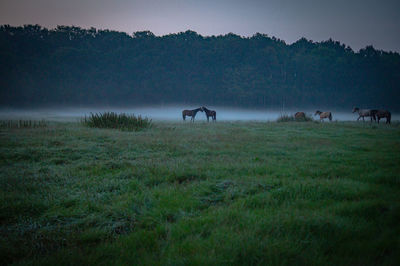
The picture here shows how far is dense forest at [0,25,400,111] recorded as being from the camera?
7768cm

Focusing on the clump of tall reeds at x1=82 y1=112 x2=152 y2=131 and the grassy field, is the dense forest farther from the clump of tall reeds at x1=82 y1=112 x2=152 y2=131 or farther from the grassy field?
the grassy field

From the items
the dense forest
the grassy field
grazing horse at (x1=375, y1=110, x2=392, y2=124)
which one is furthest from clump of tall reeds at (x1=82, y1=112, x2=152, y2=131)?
the dense forest

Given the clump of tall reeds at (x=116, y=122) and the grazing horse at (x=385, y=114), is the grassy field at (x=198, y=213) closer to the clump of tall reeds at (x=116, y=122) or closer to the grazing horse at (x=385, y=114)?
the clump of tall reeds at (x=116, y=122)

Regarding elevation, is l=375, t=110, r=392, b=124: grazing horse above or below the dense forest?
below

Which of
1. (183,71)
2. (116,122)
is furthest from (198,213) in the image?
(183,71)

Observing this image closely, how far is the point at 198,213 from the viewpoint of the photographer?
3.71 meters

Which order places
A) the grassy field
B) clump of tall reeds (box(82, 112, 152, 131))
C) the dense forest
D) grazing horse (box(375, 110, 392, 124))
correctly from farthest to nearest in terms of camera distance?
the dense forest < grazing horse (box(375, 110, 392, 124)) < clump of tall reeds (box(82, 112, 152, 131)) < the grassy field

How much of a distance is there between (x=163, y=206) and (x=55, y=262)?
1663 mm

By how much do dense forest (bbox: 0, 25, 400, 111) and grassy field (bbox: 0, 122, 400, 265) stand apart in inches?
2940

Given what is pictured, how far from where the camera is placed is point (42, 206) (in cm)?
391

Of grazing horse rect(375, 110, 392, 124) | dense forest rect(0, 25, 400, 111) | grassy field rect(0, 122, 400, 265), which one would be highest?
dense forest rect(0, 25, 400, 111)

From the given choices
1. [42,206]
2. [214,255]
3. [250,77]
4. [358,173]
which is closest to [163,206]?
[214,255]

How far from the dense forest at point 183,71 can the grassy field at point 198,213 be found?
74666 mm

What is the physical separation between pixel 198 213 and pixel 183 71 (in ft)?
283
